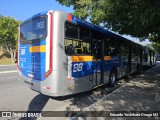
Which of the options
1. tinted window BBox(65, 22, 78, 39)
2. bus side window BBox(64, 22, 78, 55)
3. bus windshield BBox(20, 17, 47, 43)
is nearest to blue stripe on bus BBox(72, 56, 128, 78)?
bus side window BBox(64, 22, 78, 55)

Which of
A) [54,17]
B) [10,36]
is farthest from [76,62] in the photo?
[10,36]

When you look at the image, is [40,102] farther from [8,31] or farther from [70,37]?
[8,31]

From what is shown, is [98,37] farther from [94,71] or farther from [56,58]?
[56,58]

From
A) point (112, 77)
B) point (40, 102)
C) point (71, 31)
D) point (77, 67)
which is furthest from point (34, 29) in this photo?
point (112, 77)

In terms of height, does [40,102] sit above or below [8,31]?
below

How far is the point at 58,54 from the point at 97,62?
318 centimetres

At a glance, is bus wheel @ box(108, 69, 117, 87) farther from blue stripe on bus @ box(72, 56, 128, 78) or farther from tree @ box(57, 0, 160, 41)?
tree @ box(57, 0, 160, 41)

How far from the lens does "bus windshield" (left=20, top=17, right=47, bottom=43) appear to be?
6750mm

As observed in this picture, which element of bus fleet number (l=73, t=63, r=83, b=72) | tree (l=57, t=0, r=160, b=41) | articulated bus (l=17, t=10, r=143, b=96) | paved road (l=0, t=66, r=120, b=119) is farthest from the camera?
tree (l=57, t=0, r=160, b=41)

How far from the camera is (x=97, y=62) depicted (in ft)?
30.0

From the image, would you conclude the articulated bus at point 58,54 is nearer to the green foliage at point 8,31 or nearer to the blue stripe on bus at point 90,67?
the blue stripe on bus at point 90,67

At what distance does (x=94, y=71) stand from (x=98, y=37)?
65.2 inches

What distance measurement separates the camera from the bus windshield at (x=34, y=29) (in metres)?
6.75

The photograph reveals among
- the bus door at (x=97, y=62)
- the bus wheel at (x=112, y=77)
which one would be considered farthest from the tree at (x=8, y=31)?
the bus door at (x=97, y=62)
